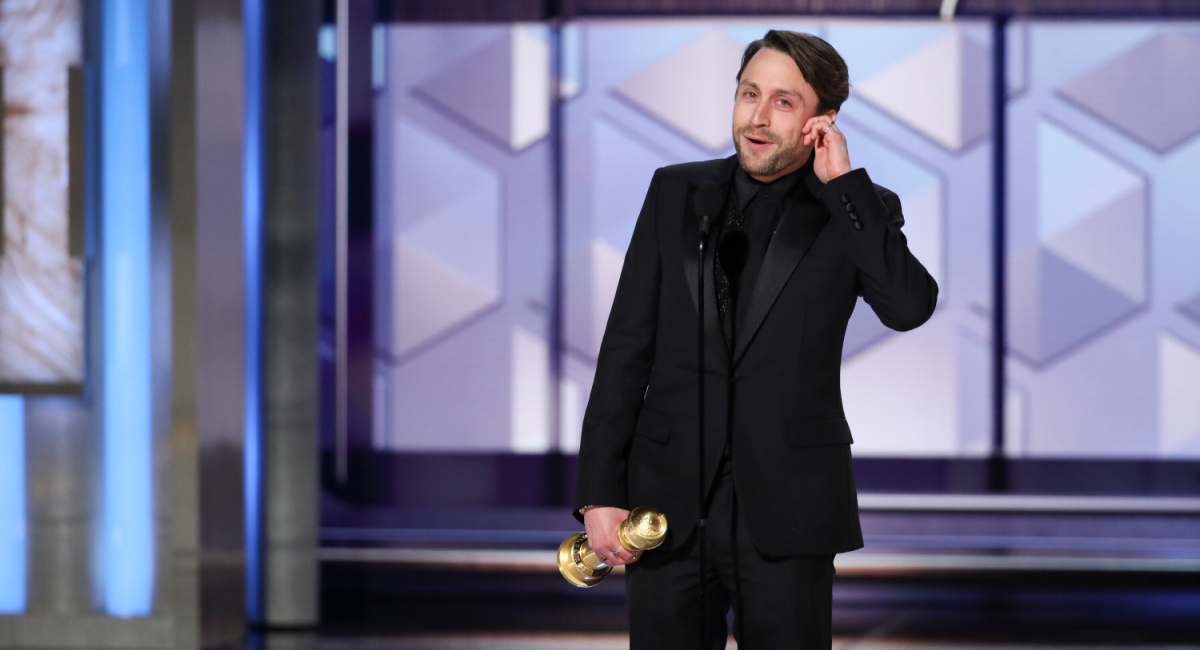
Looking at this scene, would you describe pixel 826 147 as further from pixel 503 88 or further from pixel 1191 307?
pixel 1191 307

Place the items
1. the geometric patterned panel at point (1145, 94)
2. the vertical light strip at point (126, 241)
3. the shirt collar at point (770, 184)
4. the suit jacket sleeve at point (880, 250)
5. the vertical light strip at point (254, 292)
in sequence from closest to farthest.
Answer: the suit jacket sleeve at point (880, 250) → the shirt collar at point (770, 184) → the vertical light strip at point (126, 241) → the vertical light strip at point (254, 292) → the geometric patterned panel at point (1145, 94)

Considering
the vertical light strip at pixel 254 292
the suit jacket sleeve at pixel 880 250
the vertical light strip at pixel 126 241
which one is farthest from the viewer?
the vertical light strip at pixel 254 292

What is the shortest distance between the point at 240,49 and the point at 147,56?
0.28 m

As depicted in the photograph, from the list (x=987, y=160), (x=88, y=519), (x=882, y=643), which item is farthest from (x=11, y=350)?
(x=987, y=160)

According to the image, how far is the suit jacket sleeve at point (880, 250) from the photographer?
147 cm

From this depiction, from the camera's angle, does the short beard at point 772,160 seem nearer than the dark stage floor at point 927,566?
Yes

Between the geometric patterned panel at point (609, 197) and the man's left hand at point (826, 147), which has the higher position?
the geometric patterned panel at point (609, 197)

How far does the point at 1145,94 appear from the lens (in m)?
4.05

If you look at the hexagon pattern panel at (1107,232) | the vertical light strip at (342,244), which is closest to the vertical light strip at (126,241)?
the vertical light strip at (342,244)

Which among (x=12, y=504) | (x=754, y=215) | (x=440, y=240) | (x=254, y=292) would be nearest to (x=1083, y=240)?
(x=440, y=240)

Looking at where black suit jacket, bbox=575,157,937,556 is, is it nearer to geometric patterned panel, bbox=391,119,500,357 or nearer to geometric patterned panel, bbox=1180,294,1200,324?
geometric patterned panel, bbox=391,119,500,357

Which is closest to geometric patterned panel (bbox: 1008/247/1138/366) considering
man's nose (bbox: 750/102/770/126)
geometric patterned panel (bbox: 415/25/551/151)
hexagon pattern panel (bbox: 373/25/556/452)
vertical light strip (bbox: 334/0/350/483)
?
hexagon pattern panel (bbox: 373/25/556/452)

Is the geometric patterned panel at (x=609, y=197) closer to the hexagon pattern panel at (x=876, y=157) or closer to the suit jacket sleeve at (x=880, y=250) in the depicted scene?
the hexagon pattern panel at (x=876, y=157)

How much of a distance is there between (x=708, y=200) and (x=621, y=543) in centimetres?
51
